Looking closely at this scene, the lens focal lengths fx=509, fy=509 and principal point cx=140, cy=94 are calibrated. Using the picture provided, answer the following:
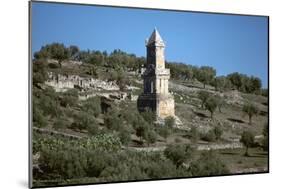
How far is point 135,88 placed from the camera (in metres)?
5.47

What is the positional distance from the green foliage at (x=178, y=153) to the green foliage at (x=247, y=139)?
0.73m

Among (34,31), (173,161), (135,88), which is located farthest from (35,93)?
(173,161)

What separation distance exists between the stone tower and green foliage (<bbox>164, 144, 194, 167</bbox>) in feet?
1.15

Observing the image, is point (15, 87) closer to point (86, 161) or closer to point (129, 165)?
point (86, 161)

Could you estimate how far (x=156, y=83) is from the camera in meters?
5.57

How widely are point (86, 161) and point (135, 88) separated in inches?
37.1

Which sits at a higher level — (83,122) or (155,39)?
(155,39)

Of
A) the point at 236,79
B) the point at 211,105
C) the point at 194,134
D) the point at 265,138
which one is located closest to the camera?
the point at 194,134

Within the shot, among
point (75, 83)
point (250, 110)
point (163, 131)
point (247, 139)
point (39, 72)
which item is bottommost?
point (247, 139)

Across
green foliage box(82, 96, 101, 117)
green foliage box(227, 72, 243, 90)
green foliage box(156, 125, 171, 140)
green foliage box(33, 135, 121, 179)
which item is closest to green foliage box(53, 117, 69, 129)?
green foliage box(33, 135, 121, 179)

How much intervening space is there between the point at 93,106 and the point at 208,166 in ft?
4.93

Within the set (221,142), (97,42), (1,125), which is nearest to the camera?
(1,125)

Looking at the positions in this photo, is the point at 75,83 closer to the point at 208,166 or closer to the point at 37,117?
the point at 37,117

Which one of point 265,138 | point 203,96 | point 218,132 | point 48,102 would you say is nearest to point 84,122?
point 48,102
